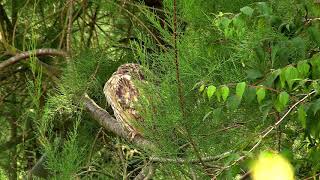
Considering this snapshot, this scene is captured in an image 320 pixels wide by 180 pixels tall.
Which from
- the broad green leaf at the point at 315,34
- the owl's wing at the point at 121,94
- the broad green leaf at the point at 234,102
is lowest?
the owl's wing at the point at 121,94

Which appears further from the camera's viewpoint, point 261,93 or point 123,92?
point 123,92

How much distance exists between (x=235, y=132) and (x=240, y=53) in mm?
259

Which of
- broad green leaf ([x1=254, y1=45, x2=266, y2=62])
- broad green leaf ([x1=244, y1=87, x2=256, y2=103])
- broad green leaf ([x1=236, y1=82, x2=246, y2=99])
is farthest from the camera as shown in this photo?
broad green leaf ([x1=254, y1=45, x2=266, y2=62])

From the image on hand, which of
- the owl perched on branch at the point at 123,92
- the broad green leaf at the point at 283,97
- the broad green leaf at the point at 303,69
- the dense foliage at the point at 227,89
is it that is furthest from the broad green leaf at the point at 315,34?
the owl perched on branch at the point at 123,92

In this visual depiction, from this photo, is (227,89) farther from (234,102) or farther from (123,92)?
(123,92)

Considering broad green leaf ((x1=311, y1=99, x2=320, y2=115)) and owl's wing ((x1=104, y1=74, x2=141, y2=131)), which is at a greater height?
broad green leaf ((x1=311, y1=99, x2=320, y2=115))

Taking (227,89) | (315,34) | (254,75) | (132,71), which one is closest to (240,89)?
(227,89)

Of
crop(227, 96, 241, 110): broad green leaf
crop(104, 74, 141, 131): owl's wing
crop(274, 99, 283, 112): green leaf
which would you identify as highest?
crop(227, 96, 241, 110): broad green leaf

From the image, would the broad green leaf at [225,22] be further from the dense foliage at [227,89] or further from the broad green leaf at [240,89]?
the broad green leaf at [240,89]

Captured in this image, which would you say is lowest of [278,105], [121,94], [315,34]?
[121,94]

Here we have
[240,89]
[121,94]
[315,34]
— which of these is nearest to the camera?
[240,89]

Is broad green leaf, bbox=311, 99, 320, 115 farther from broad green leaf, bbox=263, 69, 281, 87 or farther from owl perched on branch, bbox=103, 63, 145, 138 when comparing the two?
owl perched on branch, bbox=103, 63, 145, 138

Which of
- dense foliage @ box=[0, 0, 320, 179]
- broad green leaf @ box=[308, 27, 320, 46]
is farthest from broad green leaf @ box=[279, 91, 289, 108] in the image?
broad green leaf @ box=[308, 27, 320, 46]

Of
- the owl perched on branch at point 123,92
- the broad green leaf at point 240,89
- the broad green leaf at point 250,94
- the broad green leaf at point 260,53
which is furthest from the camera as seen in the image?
the owl perched on branch at point 123,92
